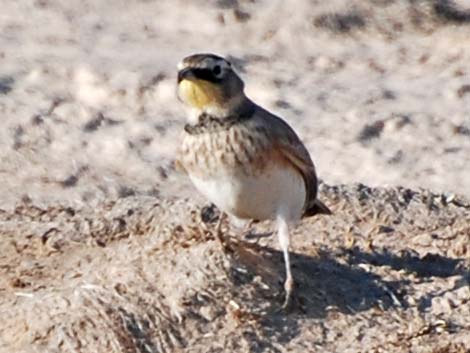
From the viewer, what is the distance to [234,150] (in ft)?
27.5

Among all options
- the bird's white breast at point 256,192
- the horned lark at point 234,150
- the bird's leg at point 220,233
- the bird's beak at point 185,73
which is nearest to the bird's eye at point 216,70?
the horned lark at point 234,150

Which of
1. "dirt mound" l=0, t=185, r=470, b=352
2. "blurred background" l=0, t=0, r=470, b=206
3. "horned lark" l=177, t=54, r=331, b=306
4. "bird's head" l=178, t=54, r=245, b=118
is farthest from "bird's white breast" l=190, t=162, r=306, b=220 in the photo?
"blurred background" l=0, t=0, r=470, b=206

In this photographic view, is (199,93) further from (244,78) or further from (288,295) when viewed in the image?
(244,78)

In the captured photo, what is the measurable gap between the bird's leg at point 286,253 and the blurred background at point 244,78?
224 centimetres

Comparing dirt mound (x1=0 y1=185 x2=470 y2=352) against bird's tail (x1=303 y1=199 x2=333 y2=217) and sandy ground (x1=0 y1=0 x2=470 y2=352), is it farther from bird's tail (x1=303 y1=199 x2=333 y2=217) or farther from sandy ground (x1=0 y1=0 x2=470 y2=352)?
bird's tail (x1=303 y1=199 x2=333 y2=217)

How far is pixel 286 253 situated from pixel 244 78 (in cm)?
392

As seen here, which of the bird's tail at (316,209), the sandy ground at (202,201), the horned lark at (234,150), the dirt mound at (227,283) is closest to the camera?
the dirt mound at (227,283)

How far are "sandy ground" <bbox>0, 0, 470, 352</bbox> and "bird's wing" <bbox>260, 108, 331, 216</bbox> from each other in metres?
0.29

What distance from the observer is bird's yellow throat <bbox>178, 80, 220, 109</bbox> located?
8406 mm

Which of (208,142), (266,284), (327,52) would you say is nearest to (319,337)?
(266,284)

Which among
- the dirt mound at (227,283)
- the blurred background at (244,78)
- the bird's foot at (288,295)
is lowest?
the blurred background at (244,78)

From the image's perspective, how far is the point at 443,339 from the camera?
8109 mm

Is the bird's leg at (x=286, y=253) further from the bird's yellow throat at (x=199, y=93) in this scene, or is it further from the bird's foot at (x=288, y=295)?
the bird's yellow throat at (x=199, y=93)

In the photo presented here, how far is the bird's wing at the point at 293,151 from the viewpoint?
8547 mm
